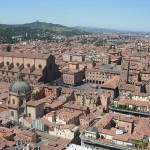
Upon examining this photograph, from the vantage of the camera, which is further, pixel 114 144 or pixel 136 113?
pixel 136 113

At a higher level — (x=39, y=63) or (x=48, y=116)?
(x=39, y=63)

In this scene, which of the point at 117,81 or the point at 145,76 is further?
the point at 145,76

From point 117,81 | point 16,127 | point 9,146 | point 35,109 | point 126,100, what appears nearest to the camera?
point 9,146

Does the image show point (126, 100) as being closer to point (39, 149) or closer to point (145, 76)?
point (39, 149)

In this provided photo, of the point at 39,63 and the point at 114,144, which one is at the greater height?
the point at 39,63

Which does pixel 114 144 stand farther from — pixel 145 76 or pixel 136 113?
pixel 145 76

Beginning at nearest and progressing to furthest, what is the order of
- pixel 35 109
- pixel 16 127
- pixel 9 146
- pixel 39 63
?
pixel 9 146
pixel 16 127
pixel 35 109
pixel 39 63

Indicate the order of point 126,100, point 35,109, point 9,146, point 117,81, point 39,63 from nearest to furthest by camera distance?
point 9,146 → point 35,109 → point 126,100 → point 117,81 → point 39,63

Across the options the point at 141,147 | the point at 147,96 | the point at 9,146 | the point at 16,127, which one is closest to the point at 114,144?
the point at 141,147

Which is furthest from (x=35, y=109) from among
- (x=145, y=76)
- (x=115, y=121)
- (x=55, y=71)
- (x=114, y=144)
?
(x=145, y=76)
